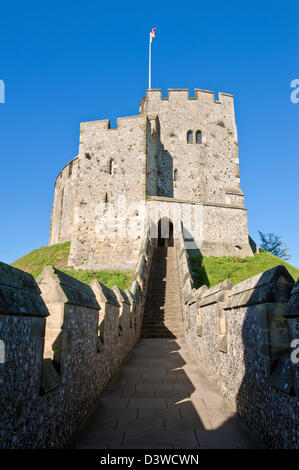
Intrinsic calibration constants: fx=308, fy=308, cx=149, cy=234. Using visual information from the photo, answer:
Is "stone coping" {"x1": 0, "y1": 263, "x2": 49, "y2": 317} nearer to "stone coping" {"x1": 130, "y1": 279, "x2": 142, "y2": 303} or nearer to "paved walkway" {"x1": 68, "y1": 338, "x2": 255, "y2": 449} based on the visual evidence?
"paved walkway" {"x1": 68, "y1": 338, "x2": 255, "y2": 449}

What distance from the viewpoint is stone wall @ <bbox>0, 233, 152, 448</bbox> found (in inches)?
98.0

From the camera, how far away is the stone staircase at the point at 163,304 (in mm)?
12641

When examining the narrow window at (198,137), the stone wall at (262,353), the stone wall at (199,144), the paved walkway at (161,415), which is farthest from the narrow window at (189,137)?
Result: the stone wall at (262,353)

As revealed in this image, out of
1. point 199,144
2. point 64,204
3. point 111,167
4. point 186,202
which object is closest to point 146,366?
point 186,202

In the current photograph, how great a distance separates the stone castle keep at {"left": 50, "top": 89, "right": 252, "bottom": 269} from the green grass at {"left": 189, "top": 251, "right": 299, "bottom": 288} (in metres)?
2.38

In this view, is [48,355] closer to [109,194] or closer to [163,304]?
[163,304]

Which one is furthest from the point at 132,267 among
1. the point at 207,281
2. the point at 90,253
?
the point at 207,281

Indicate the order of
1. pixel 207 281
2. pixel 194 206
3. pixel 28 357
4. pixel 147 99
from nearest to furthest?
pixel 28 357, pixel 207 281, pixel 194 206, pixel 147 99

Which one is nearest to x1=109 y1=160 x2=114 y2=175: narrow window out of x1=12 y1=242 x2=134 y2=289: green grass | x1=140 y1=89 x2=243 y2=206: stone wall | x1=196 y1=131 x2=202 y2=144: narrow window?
x1=140 y1=89 x2=243 y2=206: stone wall

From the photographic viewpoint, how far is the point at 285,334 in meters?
3.74

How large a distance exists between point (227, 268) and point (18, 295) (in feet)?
A: 60.2

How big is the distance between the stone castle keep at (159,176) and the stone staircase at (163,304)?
361 cm

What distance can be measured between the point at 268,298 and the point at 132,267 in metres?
17.7
